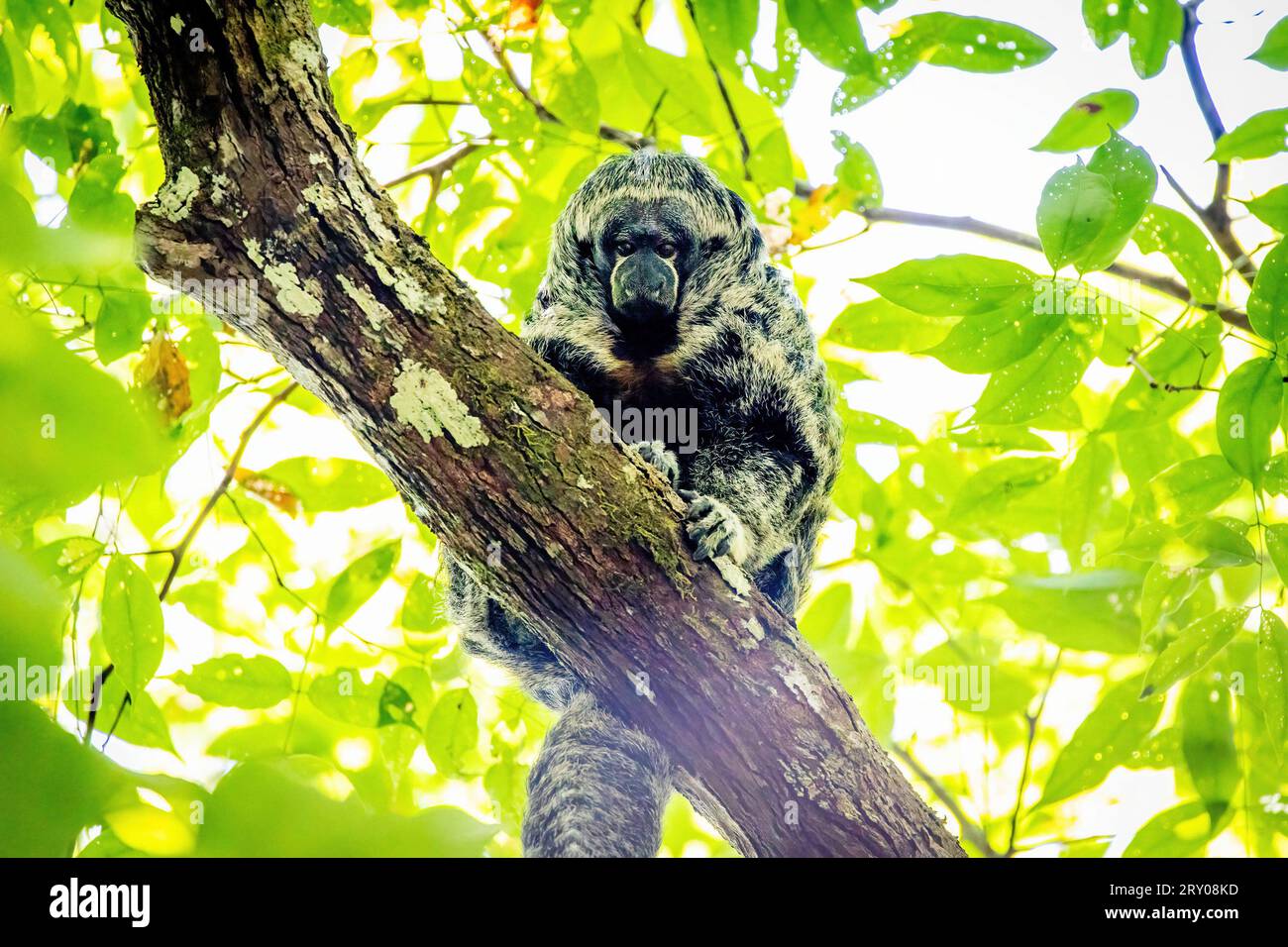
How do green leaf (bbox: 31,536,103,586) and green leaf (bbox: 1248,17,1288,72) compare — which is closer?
green leaf (bbox: 1248,17,1288,72)

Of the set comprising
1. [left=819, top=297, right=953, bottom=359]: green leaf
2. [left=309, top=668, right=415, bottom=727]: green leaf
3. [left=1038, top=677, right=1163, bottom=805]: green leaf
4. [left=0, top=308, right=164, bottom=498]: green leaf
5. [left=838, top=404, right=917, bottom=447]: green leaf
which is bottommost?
[left=1038, top=677, right=1163, bottom=805]: green leaf

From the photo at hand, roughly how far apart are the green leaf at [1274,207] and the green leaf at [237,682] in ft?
10.1

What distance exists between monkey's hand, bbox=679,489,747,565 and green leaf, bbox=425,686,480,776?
136 centimetres

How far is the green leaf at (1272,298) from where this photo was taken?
97.4 inches

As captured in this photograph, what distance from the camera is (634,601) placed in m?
2.48

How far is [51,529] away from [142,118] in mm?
1691

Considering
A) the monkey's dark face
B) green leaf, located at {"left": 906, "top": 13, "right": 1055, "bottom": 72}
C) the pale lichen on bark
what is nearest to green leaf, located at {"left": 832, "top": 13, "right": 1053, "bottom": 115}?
green leaf, located at {"left": 906, "top": 13, "right": 1055, "bottom": 72}

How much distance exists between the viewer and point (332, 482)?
360cm

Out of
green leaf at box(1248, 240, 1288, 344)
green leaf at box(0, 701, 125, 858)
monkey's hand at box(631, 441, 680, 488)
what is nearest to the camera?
green leaf at box(0, 701, 125, 858)

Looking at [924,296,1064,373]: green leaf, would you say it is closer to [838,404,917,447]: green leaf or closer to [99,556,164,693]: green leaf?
[838,404,917,447]: green leaf

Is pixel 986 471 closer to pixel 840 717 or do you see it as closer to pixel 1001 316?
pixel 1001 316

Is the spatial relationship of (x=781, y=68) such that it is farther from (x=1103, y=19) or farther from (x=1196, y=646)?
(x=1196, y=646)

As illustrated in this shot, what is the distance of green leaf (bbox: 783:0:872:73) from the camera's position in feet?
9.00

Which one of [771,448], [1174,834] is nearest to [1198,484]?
[1174,834]
